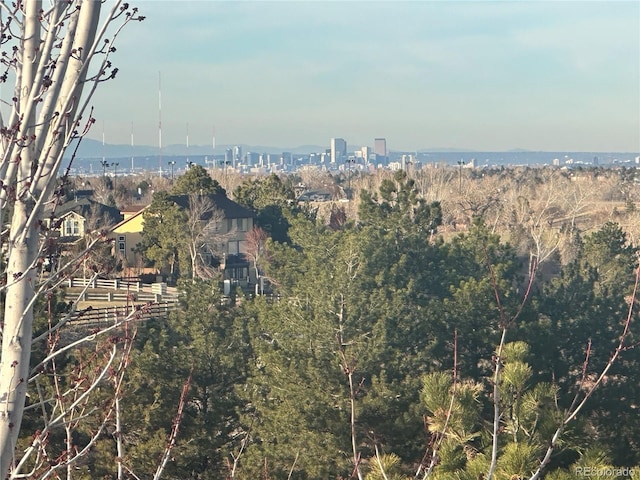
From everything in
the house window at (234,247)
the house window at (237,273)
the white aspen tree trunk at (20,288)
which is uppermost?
the white aspen tree trunk at (20,288)

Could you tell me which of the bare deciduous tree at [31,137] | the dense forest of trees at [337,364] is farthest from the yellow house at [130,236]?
the bare deciduous tree at [31,137]

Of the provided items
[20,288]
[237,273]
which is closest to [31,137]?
[20,288]

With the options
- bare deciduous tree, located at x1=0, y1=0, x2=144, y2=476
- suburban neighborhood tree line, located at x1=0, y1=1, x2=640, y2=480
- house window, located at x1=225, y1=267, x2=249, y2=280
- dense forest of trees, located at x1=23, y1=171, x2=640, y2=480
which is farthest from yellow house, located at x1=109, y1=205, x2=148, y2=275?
bare deciduous tree, located at x1=0, y1=0, x2=144, y2=476

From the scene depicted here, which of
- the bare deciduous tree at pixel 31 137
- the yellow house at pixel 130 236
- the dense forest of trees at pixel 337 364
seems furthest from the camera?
the yellow house at pixel 130 236

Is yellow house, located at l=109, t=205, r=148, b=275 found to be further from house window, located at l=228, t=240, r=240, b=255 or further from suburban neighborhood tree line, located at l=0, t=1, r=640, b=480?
suburban neighborhood tree line, located at l=0, t=1, r=640, b=480

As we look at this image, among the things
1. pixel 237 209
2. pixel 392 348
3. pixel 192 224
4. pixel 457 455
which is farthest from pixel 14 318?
pixel 237 209

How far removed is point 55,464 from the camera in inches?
150

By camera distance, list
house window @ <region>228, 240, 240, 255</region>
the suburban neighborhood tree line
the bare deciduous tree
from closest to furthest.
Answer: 1. the bare deciduous tree
2. the suburban neighborhood tree line
3. house window @ <region>228, 240, 240, 255</region>

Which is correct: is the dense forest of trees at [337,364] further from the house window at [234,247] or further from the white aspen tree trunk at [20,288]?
the house window at [234,247]

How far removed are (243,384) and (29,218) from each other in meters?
16.5

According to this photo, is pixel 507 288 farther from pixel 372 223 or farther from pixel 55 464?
pixel 55 464

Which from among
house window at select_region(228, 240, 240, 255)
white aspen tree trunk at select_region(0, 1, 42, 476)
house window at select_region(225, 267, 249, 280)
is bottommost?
house window at select_region(225, 267, 249, 280)

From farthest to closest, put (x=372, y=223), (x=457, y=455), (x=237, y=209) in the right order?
(x=237, y=209)
(x=372, y=223)
(x=457, y=455)

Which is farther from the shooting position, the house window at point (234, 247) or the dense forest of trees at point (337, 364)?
the house window at point (234, 247)
